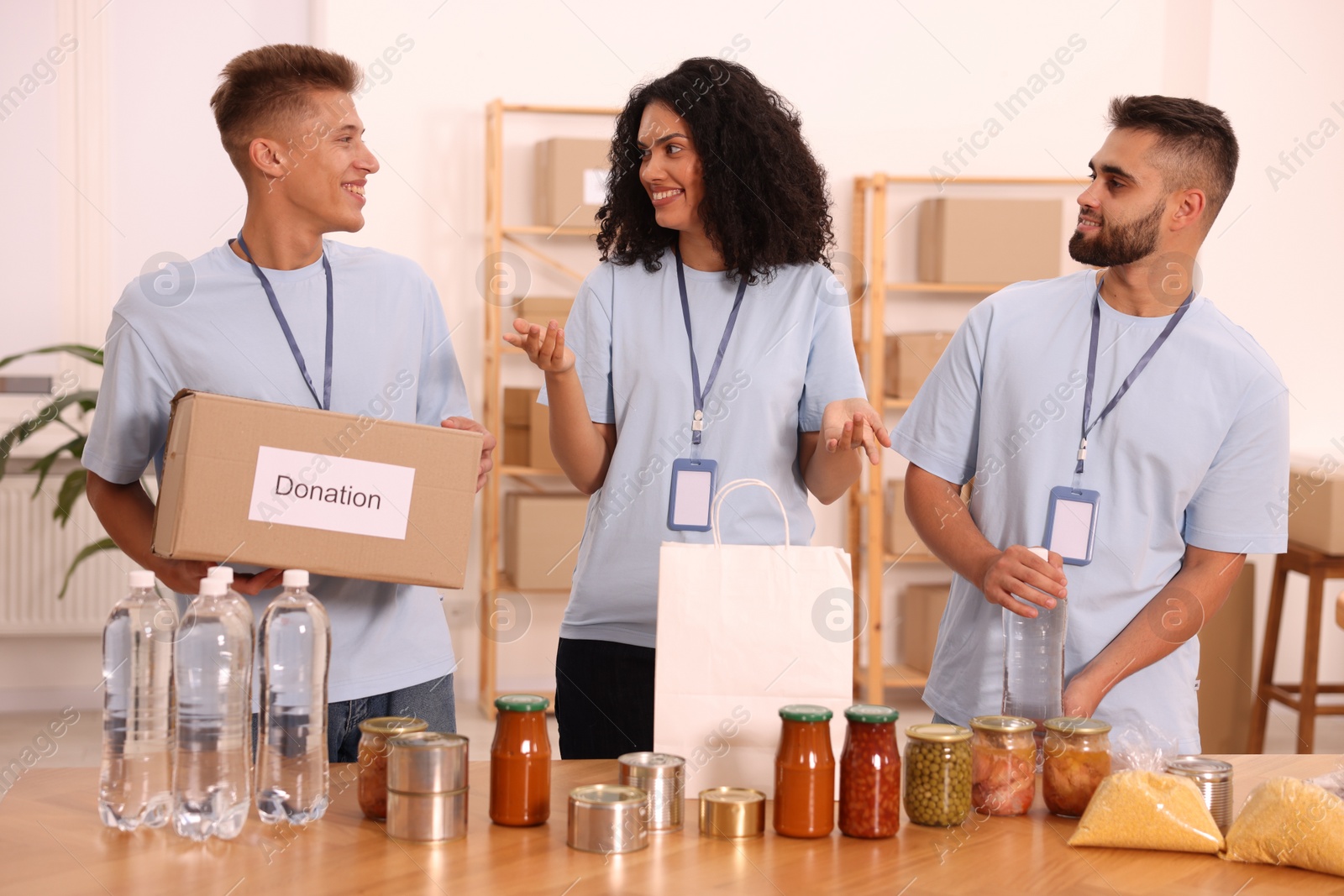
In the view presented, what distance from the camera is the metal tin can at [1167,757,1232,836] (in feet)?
4.43

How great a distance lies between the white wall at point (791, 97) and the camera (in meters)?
4.53

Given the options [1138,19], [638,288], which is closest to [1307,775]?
[638,288]

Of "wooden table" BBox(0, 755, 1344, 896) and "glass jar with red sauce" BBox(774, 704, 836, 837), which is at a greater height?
"glass jar with red sauce" BBox(774, 704, 836, 837)

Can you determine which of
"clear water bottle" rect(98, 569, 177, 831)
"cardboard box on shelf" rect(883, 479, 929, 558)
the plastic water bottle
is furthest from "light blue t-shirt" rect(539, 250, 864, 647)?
"cardboard box on shelf" rect(883, 479, 929, 558)

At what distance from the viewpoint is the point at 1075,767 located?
1.38 m

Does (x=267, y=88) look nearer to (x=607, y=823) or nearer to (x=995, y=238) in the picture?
(x=607, y=823)

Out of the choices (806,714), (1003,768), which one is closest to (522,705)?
(806,714)

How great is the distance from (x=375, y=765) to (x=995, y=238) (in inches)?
148

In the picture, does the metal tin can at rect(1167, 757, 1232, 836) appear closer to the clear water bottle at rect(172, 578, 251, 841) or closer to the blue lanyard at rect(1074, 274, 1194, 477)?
the blue lanyard at rect(1074, 274, 1194, 477)

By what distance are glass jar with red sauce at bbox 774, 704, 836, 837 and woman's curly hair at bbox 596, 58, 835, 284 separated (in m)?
0.84

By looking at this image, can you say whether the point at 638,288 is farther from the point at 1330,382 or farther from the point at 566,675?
the point at 1330,382

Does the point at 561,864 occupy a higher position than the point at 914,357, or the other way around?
the point at 914,357

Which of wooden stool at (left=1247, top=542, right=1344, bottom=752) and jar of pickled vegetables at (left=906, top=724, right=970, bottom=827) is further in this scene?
wooden stool at (left=1247, top=542, right=1344, bottom=752)

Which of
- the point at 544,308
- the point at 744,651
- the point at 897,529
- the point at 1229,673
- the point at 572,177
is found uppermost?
the point at 572,177
